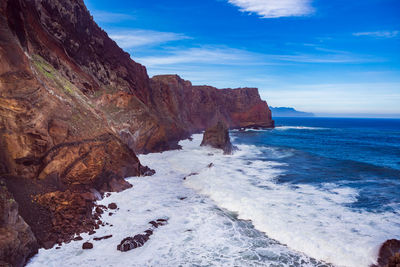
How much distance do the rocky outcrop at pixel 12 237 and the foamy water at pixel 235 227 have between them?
1.71 ft

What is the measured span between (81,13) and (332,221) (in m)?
26.4

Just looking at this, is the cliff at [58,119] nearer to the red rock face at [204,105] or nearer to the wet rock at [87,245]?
the wet rock at [87,245]

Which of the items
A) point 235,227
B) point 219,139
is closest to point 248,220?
point 235,227

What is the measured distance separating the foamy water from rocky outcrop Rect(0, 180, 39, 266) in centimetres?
52

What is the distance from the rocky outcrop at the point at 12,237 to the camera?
7137 mm

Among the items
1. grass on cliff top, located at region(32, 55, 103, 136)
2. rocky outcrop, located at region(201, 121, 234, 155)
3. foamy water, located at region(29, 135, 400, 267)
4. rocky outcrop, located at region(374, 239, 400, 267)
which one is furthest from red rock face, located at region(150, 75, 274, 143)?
rocky outcrop, located at region(374, 239, 400, 267)

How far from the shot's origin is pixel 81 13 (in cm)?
2436

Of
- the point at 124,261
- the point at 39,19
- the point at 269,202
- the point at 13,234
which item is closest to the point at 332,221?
the point at 269,202

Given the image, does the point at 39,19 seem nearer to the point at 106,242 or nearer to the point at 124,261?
the point at 106,242

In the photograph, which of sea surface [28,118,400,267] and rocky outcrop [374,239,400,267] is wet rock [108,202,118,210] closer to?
sea surface [28,118,400,267]

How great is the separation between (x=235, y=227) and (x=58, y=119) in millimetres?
9905

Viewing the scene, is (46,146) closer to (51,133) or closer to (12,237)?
(51,133)

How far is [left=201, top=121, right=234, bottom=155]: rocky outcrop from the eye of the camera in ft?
110

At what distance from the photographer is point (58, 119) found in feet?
41.3
